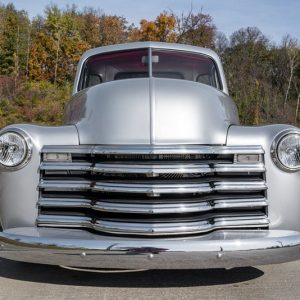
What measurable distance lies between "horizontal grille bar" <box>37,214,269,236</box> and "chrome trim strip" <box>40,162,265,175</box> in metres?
0.32

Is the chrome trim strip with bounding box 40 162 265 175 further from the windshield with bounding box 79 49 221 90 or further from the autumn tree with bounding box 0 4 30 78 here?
the autumn tree with bounding box 0 4 30 78

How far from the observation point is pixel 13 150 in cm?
358

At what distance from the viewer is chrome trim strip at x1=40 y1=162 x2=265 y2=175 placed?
334cm

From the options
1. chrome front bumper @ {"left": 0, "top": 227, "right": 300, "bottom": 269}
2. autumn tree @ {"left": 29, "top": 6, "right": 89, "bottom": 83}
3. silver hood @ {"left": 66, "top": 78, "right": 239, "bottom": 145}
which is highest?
autumn tree @ {"left": 29, "top": 6, "right": 89, "bottom": 83}

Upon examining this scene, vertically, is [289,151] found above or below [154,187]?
above

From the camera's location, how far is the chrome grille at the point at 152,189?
3346 millimetres

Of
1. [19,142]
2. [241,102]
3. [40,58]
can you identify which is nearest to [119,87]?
[19,142]

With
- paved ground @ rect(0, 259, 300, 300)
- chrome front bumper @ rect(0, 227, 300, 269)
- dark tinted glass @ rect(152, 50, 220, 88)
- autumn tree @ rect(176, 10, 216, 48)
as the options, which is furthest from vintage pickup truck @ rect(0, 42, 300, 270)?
autumn tree @ rect(176, 10, 216, 48)

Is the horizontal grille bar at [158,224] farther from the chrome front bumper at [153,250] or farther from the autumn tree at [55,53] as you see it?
the autumn tree at [55,53]

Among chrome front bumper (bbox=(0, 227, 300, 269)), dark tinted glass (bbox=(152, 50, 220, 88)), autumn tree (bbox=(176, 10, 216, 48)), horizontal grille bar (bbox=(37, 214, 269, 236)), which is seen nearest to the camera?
chrome front bumper (bbox=(0, 227, 300, 269))

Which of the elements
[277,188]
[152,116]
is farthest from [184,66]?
[277,188]

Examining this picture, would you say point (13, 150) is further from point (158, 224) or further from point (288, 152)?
point (288, 152)

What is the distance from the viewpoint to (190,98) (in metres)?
3.85

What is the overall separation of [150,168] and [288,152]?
1012 millimetres
